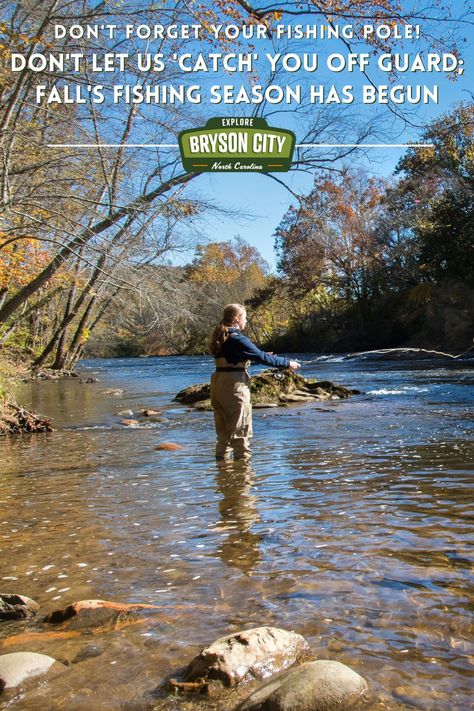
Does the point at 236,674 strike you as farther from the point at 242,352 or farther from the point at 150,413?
the point at 150,413

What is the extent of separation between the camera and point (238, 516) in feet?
16.1

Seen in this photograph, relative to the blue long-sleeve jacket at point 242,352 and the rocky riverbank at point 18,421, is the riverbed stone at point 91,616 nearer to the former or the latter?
the blue long-sleeve jacket at point 242,352

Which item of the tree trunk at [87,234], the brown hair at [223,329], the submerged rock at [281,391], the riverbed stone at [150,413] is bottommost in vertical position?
the riverbed stone at [150,413]

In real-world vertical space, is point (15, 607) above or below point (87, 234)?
below

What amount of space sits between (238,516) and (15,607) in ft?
6.68

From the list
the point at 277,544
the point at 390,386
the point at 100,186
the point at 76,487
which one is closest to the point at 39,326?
the point at 390,386

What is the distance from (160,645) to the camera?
2.85m

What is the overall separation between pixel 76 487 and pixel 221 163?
6.39 meters

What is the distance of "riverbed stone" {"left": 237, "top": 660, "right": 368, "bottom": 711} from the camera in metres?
2.20

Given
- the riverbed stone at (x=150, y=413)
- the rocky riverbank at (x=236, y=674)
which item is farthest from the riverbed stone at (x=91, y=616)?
the riverbed stone at (x=150, y=413)

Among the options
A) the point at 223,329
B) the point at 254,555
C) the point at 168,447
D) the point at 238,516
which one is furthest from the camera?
the point at 168,447

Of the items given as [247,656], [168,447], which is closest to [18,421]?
[168,447]

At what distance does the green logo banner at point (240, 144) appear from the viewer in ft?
36.1

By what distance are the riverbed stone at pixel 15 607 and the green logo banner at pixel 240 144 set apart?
334 inches
